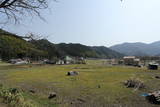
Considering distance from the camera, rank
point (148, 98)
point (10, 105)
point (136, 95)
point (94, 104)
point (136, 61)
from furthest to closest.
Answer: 1. point (136, 61)
2. point (136, 95)
3. point (148, 98)
4. point (94, 104)
5. point (10, 105)

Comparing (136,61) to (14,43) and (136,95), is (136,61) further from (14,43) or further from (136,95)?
(14,43)

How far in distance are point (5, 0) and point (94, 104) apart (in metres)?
7.36

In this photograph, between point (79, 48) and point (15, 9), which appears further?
point (79, 48)

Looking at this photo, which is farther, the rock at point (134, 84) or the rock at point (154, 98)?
the rock at point (134, 84)

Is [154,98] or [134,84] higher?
[134,84]

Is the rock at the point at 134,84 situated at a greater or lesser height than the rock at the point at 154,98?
greater

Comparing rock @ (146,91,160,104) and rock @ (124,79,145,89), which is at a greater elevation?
rock @ (124,79,145,89)

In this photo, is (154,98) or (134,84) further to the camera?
(134,84)

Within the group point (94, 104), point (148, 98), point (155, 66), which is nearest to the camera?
point (94, 104)

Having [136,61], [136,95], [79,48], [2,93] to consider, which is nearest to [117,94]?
[136,95]

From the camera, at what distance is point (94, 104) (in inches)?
439

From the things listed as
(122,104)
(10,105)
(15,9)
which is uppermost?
(15,9)

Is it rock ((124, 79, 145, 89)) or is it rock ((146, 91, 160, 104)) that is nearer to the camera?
rock ((146, 91, 160, 104))

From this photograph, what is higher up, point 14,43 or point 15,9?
point 15,9
